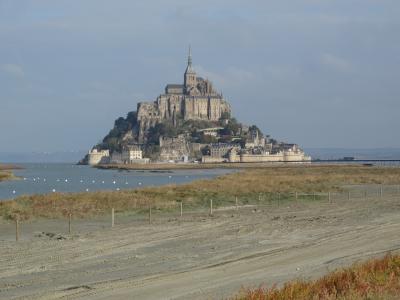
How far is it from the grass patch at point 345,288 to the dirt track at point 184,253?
1.66 metres

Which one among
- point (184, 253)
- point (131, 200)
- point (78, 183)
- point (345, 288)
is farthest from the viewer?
point (78, 183)

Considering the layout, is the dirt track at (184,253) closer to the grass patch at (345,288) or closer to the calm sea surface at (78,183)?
the grass patch at (345,288)

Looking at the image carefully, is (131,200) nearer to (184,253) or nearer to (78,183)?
(184,253)

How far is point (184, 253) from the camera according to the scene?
1819cm

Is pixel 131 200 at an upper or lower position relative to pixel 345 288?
lower

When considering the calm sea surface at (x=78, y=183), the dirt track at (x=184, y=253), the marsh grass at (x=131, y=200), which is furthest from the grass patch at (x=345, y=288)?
the calm sea surface at (x=78, y=183)

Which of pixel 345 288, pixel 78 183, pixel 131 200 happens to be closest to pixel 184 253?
pixel 345 288

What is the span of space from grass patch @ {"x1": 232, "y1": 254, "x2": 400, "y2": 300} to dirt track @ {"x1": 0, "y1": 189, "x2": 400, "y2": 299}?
1664 mm

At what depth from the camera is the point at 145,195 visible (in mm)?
42531

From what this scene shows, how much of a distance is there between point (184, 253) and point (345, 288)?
803cm

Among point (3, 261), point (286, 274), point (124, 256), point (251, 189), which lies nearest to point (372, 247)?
point (286, 274)

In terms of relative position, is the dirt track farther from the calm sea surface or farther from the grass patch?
the calm sea surface

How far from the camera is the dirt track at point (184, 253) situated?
13.0 metres

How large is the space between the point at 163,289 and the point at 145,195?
98.7 feet
